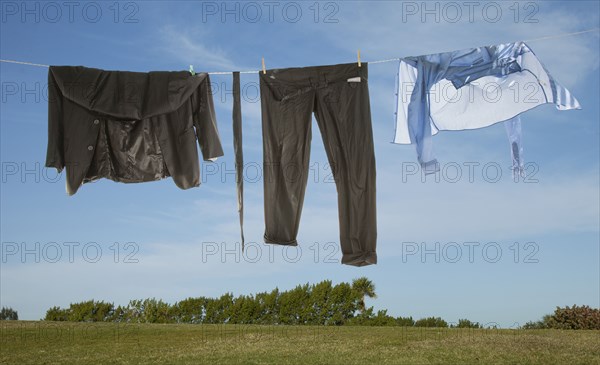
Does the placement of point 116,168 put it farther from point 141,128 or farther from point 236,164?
point 236,164

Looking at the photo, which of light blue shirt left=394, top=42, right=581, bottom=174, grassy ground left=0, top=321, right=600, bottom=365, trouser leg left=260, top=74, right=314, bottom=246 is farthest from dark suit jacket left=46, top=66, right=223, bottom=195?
grassy ground left=0, top=321, right=600, bottom=365

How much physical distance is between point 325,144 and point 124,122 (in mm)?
2797

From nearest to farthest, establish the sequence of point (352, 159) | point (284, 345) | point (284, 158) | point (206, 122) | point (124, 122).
Answer: point (352, 159) → point (284, 158) → point (206, 122) → point (124, 122) → point (284, 345)

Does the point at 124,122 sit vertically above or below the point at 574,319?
above

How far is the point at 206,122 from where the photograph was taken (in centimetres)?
905

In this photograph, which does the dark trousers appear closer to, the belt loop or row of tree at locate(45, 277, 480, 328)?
the belt loop

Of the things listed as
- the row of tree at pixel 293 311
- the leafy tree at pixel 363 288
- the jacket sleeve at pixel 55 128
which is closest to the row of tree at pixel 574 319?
A: the row of tree at pixel 293 311

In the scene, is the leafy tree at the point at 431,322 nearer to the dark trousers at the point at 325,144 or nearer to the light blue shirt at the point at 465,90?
the light blue shirt at the point at 465,90

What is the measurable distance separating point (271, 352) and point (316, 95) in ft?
16.0

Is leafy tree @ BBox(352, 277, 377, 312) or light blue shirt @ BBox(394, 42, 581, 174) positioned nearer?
light blue shirt @ BBox(394, 42, 581, 174)

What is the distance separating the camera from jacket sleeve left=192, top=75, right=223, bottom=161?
8.97 meters

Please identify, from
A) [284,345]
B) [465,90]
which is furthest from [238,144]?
[284,345]

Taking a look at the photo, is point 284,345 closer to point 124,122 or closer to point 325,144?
point 325,144

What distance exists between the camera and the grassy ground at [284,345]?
1088 cm
